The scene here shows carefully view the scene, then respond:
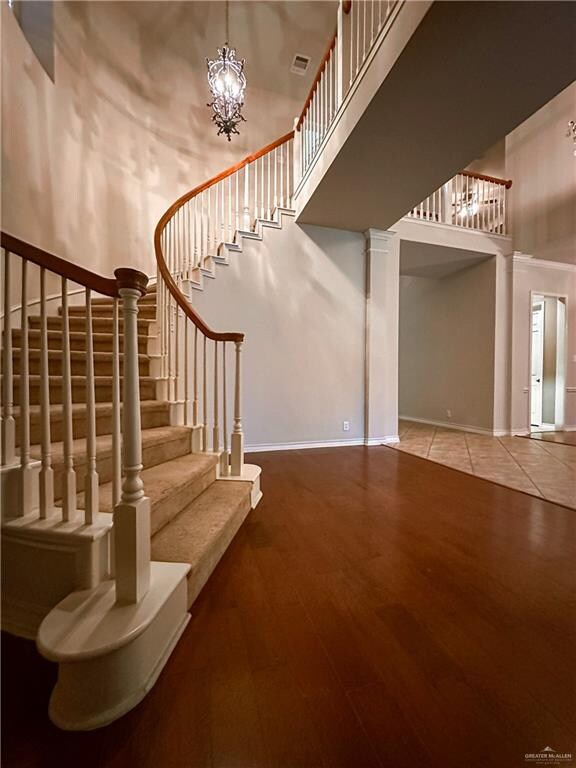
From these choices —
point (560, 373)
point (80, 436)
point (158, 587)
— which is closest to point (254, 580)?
point (158, 587)

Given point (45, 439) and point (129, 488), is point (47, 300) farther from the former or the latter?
point (129, 488)

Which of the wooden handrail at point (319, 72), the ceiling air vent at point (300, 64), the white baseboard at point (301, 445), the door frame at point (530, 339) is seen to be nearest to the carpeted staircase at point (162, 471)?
the white baseboard at point (301, 445)

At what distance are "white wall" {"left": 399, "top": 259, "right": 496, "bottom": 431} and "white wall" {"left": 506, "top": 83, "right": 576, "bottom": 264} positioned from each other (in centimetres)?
65

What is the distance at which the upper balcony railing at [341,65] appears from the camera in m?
2.09

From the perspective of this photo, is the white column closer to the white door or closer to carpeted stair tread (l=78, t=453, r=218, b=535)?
carpeted stair tread (l=78, t=453, r=218, b=535)

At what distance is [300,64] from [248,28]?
874 mm

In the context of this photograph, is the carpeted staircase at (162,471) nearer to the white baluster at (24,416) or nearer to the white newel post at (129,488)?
the white baluster at (24,416)

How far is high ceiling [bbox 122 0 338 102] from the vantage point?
4.11 meters

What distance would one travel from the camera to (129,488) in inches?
37.5

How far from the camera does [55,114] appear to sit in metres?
3.06

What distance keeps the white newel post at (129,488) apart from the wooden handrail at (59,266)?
79 millimetres

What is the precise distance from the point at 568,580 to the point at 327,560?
1046 millimetres

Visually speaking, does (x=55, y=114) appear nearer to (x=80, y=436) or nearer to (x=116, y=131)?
(x=116, y=131)

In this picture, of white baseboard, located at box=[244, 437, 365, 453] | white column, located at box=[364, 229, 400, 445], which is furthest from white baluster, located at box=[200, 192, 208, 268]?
white baseboard, located at box=[244, 437, 365, 453]
